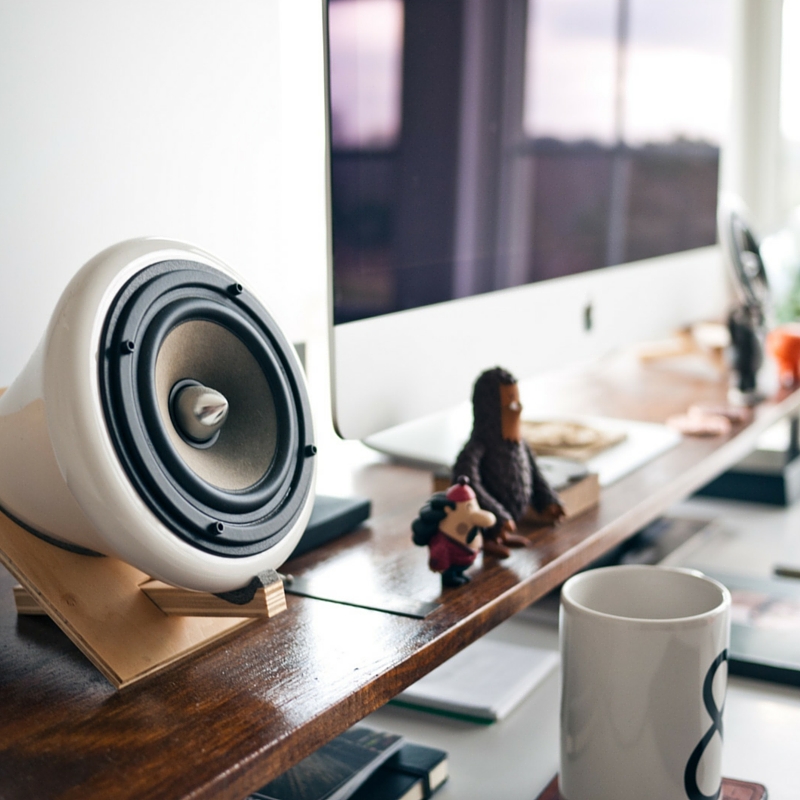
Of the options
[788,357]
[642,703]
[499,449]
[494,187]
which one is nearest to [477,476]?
[499,449]

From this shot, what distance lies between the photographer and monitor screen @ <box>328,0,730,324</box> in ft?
2.34

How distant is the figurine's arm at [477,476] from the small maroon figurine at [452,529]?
5 cm

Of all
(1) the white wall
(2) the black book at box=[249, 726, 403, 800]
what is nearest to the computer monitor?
(1) the white wall

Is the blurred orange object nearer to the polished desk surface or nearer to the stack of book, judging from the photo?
the polished desk surface

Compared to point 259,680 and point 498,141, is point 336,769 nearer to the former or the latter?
point 259,680

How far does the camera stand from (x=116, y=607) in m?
0.52

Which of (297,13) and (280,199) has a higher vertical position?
(297,13)

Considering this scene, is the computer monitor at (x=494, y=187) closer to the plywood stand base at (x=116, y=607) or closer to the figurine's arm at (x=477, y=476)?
the figurine's arm at (x=477, y=476)

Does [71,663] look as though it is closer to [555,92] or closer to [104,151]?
[104,151]

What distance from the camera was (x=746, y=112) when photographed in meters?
2.18

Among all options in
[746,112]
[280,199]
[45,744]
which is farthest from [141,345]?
[746,112]

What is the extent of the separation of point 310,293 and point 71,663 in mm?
507

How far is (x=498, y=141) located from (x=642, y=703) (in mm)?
526

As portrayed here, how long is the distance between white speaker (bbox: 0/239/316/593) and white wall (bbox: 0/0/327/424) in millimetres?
63
